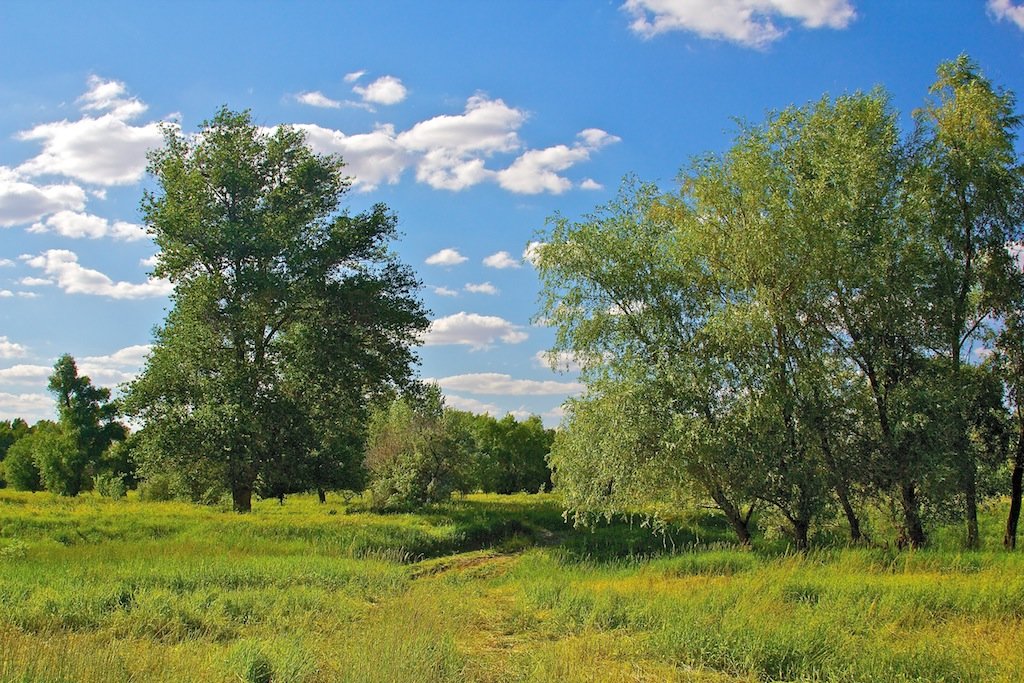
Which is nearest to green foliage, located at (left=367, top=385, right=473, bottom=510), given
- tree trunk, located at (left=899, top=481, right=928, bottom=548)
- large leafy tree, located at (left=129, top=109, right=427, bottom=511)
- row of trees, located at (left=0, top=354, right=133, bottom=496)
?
large leafy tree, located at (left=129, top=109, right=427, bottom=511)

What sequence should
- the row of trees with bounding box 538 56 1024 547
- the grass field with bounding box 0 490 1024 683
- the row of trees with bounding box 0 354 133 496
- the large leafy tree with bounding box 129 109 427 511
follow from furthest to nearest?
1. the row of trees with bounding box 0 354 133 496
2. the large leafy tree with bounding box 129 109 427 511
3. the row of trees with bounding box 538 56 1024 547
4. the grass field with bounding box 0 490 1024 683

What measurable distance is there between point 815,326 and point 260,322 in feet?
68.9

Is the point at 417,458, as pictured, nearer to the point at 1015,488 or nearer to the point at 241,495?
the point at 241,495

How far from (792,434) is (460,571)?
31.8 ft

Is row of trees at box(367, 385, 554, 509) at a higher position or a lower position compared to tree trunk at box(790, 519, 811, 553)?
higher

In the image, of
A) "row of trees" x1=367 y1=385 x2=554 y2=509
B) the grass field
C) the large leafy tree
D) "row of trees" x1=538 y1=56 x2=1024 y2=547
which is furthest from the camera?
"row of trees" x1=367 y1=385 x2=554 y2=509

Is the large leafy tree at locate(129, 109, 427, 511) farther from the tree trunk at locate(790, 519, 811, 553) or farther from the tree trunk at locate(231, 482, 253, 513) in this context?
the tree trunk at locate(790, 519, 811, 553)

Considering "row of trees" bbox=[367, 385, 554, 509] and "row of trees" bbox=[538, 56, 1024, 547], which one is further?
→ "row of trees" bbox=[367, 385, 554, 509]

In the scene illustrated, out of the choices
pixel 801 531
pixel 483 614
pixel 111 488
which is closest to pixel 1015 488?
pixel 801 531

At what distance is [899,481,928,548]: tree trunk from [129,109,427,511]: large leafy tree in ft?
63.1

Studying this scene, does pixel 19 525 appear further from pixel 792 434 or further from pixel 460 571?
pixel 792 434

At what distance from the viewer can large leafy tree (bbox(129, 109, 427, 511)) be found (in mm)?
28859

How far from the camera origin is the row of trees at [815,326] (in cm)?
1998

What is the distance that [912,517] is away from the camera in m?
20.8
